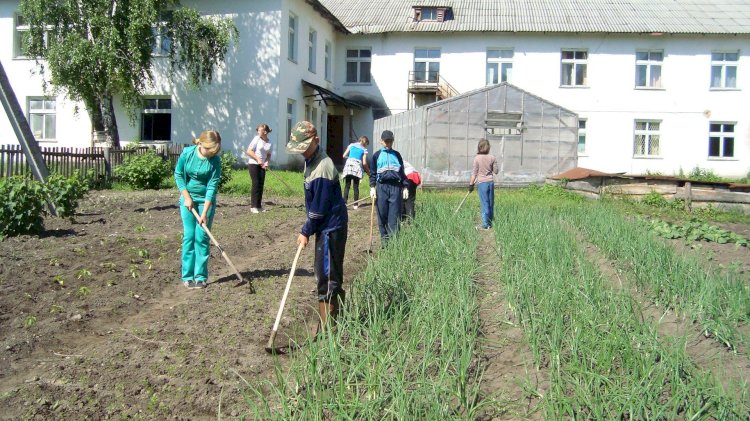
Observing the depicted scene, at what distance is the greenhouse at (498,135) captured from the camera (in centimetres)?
2111

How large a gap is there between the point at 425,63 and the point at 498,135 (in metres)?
9.38

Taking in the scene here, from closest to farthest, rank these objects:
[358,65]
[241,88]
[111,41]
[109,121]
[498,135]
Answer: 1. [111,41]
2. [109,121]
3. [498,135]
4. [241,88]
5. [358,65]

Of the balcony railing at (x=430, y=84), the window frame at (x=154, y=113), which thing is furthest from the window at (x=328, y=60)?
the window frame at (x=154, y=113)

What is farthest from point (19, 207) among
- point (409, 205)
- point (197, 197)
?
point (409, 205)

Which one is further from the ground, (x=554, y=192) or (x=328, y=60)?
(x=328, y=60)

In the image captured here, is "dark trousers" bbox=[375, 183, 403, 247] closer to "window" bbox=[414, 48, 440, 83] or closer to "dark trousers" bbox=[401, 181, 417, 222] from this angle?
"dark trousers" bbox=[401, 181, 417, 222]

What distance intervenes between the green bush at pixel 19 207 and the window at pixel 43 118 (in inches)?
711

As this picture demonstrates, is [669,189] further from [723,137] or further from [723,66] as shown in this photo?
[723,66]

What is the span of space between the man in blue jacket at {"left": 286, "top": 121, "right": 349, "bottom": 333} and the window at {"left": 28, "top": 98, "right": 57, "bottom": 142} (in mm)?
23104

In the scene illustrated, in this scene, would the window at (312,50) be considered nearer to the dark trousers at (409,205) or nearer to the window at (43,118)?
the window at (43,118)

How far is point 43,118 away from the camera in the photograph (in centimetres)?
2531

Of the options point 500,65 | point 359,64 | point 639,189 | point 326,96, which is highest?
point 359,64

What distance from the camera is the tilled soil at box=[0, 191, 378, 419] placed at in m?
3.81

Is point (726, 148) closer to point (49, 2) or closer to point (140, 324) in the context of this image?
point (49, 2)
